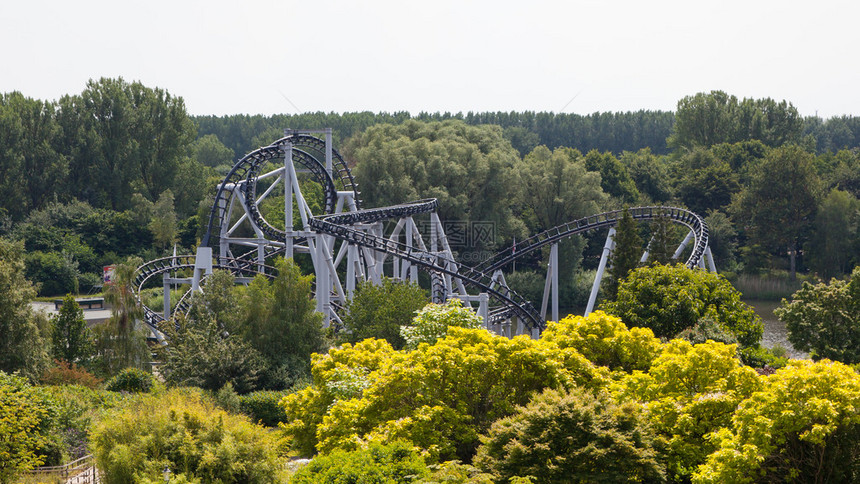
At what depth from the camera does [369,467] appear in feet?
45.7

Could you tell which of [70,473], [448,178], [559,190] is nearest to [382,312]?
[70,473]

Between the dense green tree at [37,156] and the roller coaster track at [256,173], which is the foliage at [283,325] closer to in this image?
the roller coaster track at [256,173]

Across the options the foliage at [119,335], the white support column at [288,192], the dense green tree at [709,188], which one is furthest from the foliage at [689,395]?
the dense green tree at [709,188]

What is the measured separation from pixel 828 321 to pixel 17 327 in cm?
2544

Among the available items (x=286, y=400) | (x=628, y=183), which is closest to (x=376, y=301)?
(x=286, y=400)

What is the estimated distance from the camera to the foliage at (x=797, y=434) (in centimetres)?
1327

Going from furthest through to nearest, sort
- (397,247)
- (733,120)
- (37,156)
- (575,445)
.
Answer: (733,120)
(37,156)
(397,247)
(575,445)

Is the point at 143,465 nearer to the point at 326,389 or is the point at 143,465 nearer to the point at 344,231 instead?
the point at 326,389

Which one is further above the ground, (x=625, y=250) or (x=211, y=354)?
(x=625, y=250)

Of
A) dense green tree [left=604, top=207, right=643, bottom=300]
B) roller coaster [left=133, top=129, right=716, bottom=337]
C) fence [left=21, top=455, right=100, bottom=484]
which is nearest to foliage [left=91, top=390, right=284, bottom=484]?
A: fence [left=21, top=455, right=100, bottom=484]

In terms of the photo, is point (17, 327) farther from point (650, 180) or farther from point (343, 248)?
point (650, 180)

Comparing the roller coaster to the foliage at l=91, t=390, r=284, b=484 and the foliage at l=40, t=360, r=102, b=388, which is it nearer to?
the foliage at l=40, t=360, r=102, b=388

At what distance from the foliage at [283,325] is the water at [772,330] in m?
19.6

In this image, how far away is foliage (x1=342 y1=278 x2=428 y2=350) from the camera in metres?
28.8
